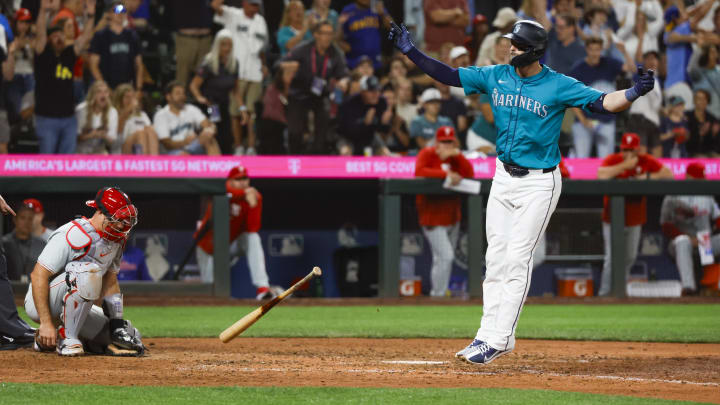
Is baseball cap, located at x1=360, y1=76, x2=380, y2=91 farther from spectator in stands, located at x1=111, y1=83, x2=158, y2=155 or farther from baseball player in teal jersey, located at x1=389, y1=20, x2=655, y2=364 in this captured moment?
baseball player in teal jersey, located at x1=389, y1=20, x2=655, y2=364

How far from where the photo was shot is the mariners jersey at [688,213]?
42.7 ft

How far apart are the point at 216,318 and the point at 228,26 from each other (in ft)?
15.9

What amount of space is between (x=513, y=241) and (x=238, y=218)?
21.7 ft

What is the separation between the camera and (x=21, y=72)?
12.9 meters

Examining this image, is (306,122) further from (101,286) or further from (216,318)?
(101,286)

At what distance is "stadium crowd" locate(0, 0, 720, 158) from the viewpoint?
12891 mm

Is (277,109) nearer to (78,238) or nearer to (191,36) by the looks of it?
(191,36)

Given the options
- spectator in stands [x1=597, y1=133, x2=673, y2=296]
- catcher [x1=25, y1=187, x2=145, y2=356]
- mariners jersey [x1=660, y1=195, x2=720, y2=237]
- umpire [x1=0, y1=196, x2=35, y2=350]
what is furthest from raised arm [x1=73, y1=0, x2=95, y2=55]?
mariners jersey [x1=660, y1=195, x2=720, y2=237]

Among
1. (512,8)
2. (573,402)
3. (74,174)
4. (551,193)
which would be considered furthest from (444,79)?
(512,8)

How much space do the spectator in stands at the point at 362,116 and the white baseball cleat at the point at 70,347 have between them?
24.2ft

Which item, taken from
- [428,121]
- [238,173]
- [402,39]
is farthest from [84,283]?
[428,121]

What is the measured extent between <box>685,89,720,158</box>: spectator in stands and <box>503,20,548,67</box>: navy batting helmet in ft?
30.4

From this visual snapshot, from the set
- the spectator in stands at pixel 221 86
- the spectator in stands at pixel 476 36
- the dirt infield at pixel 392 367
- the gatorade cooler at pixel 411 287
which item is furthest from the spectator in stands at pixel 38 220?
the spectator in stands at pixel 476 36

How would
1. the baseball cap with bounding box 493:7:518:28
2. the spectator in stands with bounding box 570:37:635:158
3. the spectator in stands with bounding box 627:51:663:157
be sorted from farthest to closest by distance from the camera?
the baseball cap with bounding box 493:7:518:28, the spectator in stands with bounding box 627:51:663:157, the spectator in stands with bounding box 570:37:635:158
